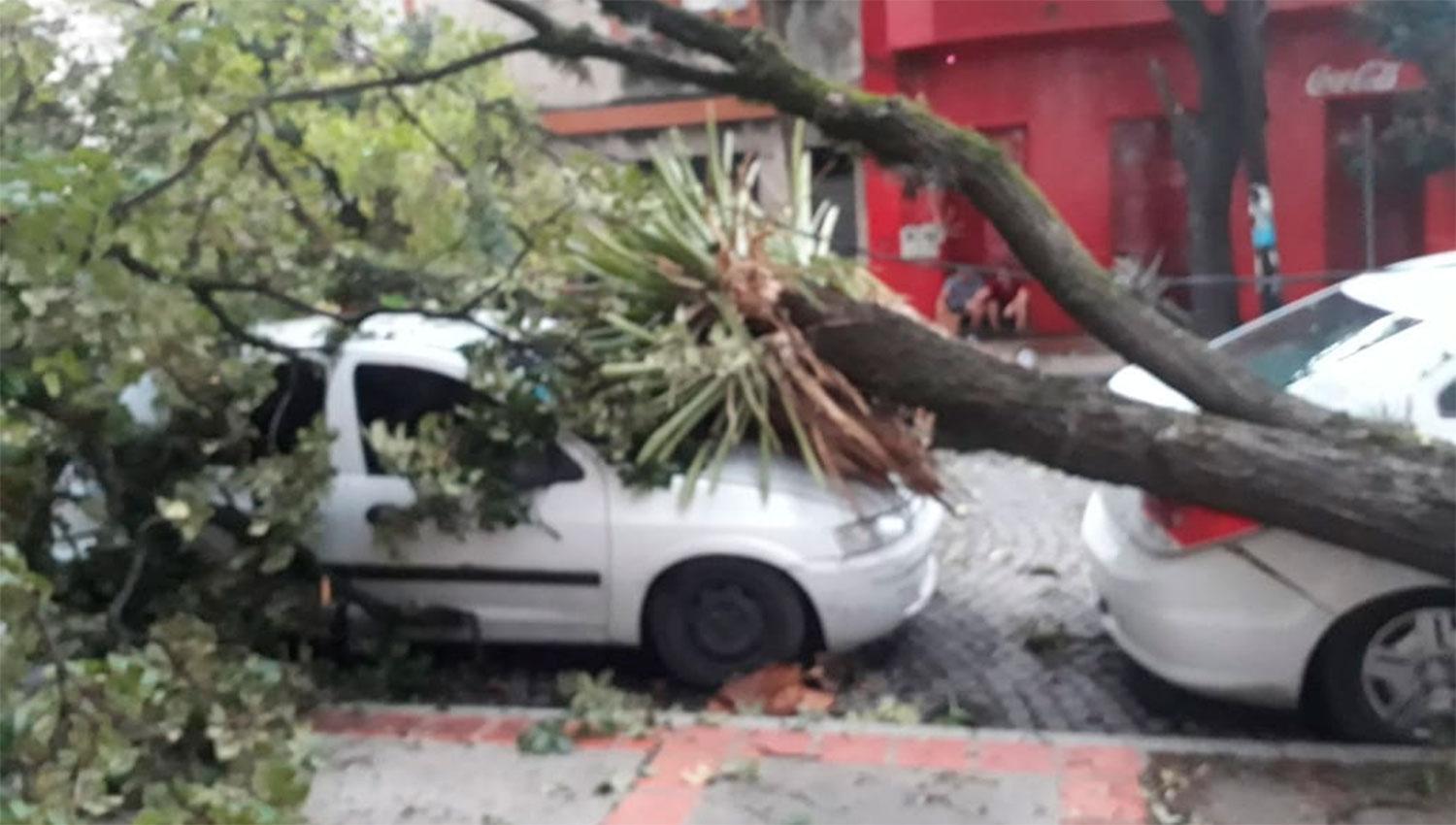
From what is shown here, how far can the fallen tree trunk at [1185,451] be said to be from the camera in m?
5.36

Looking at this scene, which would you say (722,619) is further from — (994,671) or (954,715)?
(994,671)

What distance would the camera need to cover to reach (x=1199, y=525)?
5.89m

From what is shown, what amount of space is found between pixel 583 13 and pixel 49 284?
7175mm

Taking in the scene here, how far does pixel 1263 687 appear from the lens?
5.84 m

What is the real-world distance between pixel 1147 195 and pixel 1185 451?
422 inches

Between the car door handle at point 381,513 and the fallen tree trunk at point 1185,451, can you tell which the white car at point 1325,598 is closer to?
the fallen tree trunk at point 1185,451

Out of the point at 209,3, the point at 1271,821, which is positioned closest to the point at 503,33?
the point at 209,3

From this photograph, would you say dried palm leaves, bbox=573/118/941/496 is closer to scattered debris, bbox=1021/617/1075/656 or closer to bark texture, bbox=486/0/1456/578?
bark texture, bbox=486/0/1456/578

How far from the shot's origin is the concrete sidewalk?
5211mm

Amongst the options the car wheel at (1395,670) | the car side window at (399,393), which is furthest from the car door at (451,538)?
the car wheel at (1395,670)

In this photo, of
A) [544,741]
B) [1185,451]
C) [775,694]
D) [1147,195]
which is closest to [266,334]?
[544,741]

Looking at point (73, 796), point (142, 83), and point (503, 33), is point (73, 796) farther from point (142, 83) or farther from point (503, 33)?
point (503, 33)

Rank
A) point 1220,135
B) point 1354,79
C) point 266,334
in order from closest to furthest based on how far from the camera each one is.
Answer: point 266,334, point 1220,135, point 1354,79

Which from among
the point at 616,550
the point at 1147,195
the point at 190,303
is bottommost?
the point at 616,550
